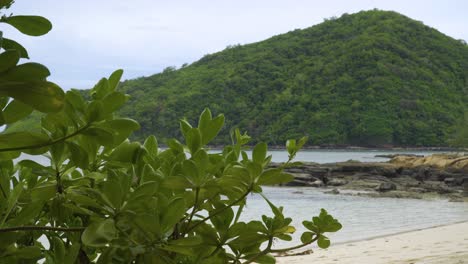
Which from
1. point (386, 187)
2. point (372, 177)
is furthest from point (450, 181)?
point (372, 177)

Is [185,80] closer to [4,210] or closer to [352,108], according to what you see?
[352,108]

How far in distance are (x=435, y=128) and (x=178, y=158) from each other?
238 ft

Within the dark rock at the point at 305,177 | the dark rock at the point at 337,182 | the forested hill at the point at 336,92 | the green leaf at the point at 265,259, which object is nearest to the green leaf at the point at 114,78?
the green leaf at the point at 265,259

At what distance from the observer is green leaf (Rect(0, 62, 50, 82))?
1.57 ft

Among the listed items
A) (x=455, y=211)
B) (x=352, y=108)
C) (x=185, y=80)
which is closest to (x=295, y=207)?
(x=455, y=211)

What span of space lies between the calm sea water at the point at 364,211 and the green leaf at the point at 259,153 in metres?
11.6

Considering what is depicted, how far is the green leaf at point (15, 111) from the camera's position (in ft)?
1.88

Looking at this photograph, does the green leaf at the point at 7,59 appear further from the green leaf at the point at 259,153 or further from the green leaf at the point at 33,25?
the green leaf at the point at 259,153

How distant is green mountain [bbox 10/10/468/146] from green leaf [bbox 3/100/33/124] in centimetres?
6351

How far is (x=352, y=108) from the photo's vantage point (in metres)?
70.1

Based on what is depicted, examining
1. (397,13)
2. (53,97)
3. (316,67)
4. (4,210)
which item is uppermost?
(397,13)

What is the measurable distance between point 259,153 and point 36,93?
336 mm

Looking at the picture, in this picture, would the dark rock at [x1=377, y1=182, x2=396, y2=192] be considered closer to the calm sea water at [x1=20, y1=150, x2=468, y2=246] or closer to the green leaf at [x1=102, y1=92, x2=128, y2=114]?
the calm sea water at [x1=20, y1=150, x2=468, y2=246]

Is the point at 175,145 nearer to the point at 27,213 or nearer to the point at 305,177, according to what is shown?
the point at 27,213
